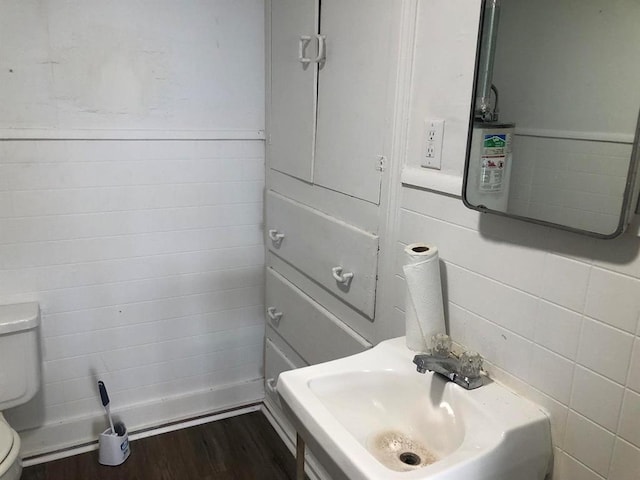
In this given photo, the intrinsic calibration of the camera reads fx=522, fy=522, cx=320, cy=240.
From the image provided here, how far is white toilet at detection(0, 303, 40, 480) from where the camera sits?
1.86 meters

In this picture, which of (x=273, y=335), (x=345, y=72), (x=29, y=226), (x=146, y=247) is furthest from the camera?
(x=273, y=335)

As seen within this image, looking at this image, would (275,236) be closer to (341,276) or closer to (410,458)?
(341,276)

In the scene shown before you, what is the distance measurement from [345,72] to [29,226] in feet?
4.23

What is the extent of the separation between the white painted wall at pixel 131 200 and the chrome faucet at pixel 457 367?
4.36 ft

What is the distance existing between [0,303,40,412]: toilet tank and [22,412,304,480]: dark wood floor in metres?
0.37

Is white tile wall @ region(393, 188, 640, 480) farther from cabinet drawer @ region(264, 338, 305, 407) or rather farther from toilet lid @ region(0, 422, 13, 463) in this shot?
toilet lid @ region(0, 422, 13, 463)

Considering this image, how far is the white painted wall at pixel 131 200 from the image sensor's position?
188 centimetres

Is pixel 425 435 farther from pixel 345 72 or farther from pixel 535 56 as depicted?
pixel 345 72

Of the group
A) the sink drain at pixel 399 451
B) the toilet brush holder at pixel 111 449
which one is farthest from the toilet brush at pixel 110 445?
the sink drain at pixel 399 451

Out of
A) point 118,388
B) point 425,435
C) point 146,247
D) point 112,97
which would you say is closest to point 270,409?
point 118,388

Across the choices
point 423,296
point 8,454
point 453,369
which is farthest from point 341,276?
point 8,454

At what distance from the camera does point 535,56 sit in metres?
1.07

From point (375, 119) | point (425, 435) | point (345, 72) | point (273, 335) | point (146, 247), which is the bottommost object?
point (273, 335)

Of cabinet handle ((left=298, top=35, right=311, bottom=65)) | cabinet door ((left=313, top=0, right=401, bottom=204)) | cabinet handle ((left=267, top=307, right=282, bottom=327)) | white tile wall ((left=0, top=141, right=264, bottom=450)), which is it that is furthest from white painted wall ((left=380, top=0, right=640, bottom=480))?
white tile wall ((left=0, top=141, right=264, bottom=450))
